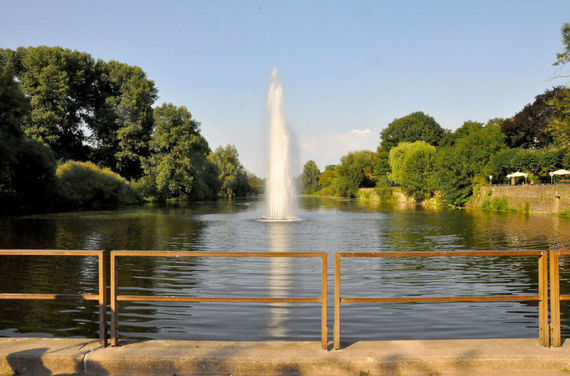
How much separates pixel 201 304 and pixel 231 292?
1.42 meters

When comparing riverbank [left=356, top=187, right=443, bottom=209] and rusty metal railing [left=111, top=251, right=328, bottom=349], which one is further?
riverbank [left=356, top=187, right=443, bottom=209]

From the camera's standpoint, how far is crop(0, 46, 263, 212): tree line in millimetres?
58266

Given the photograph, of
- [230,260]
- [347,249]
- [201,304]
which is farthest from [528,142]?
[201,304]

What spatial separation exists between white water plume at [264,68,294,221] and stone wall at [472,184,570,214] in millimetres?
25634

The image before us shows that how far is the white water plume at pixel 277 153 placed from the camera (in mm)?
46906

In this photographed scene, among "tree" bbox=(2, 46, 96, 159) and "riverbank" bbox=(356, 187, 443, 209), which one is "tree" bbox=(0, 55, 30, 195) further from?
"riverbank" bbox=(356, 187, 443, 209)

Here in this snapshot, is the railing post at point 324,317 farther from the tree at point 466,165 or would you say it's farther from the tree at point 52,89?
the tree at point 52,89

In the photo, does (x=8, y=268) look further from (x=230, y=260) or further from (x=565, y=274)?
(x=565, y=274)

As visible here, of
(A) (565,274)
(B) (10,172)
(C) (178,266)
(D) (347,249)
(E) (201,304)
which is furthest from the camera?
(B) (10,172)

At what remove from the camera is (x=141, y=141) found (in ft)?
254

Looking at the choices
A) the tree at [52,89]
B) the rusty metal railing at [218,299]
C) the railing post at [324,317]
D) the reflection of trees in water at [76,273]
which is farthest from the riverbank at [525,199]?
the tree at [52,89]

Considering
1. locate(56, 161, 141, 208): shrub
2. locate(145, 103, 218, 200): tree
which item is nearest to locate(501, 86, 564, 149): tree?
locate(145, 103, 218, 200): tree

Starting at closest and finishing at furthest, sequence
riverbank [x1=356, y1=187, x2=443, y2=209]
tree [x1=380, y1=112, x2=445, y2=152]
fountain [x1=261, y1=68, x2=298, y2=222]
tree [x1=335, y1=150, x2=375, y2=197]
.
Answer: fountain [x1=261, y1=68, x2=298, y2=222] < riverbank [x1=356, y1=187, x2=443, y2=209] < tree [x1=380, y1=112, x2=445, y2=152] < tree [x1=335, y1=150, x2=375, y2=197]

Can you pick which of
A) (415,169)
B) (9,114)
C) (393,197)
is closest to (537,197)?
(415,169)
